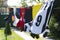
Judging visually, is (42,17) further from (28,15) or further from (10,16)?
(10,16)

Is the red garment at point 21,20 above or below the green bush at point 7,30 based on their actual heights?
above

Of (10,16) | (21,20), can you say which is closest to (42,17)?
(21,20)

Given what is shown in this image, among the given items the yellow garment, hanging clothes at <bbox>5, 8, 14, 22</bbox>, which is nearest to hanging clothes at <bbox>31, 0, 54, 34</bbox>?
the yellow garment

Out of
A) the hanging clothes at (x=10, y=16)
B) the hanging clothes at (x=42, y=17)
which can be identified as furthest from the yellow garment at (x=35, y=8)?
the hanging clothes at (x=10, y=16)

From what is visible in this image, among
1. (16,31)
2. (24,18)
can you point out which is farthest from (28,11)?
(16,31)

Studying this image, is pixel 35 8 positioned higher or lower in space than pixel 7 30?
higher

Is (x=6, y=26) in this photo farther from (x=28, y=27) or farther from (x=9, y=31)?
(x=28, y=27)

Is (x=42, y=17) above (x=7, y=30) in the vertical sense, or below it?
above

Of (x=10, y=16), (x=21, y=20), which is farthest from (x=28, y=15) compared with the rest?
(x=10, y=16)

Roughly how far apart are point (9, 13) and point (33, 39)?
1.26ft

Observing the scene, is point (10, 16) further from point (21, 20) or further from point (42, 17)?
point (42, 17)

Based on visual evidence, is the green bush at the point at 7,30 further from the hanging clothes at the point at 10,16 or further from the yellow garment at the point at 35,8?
the yellow garment at the point at 35,8

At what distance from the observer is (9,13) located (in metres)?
2.64

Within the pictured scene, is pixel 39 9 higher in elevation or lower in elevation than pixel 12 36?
higher
